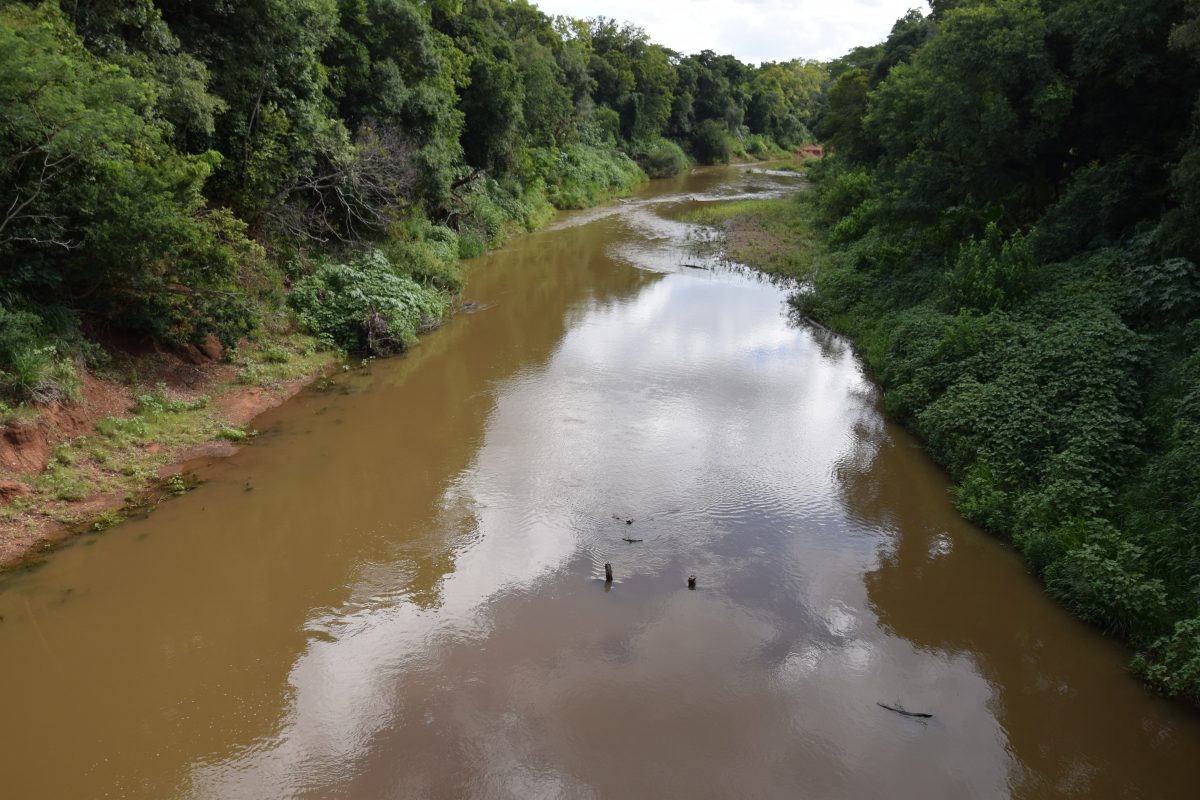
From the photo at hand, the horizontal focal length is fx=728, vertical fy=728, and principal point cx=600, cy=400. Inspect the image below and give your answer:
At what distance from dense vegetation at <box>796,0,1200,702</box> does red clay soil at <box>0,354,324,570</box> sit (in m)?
10.3

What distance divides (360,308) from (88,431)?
19.7 feet

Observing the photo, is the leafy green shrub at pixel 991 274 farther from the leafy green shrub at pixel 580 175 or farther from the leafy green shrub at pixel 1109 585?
the leafy green shrub at pixel 580 175

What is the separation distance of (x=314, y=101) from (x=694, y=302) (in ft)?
32.4

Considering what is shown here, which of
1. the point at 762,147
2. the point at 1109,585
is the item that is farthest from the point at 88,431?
the point at 762,147

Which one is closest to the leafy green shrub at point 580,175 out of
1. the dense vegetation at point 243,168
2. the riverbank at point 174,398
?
the dense vegetation at point 243,168

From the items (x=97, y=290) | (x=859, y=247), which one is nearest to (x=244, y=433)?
(x=97, y=290)

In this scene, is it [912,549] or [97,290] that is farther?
[97,290]

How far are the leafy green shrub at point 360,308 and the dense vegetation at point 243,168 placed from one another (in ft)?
0.14

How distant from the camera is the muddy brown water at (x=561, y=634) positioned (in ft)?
19.2

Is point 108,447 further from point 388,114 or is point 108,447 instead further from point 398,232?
point 388,114

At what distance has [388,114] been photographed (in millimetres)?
18547

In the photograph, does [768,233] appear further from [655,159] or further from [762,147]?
[762,147]

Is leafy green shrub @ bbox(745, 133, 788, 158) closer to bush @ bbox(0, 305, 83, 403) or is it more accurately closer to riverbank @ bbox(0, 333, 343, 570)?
riverbank @ bbox(0, 333, 343, 570)

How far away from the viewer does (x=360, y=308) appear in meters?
14.6
